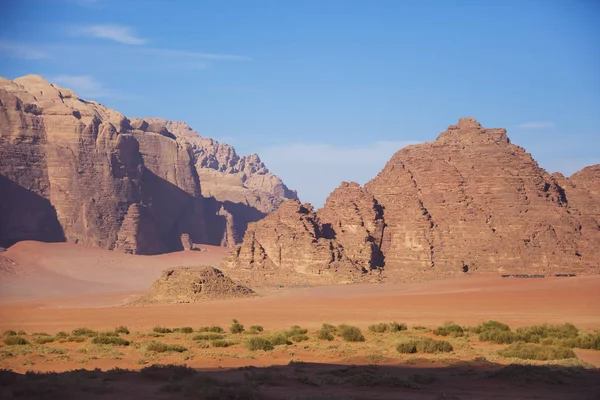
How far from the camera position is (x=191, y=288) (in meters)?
65.1

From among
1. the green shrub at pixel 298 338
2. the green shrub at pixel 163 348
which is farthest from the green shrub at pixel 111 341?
the green shrub at pixel 298 338

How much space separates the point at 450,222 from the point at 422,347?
182 ft

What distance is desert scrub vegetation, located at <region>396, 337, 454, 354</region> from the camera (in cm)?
2883

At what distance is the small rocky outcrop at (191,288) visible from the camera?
6450 cm

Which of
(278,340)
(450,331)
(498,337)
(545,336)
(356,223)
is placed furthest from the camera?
(356,223)

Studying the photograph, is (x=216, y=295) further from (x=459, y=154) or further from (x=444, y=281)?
(x=459, y=154)

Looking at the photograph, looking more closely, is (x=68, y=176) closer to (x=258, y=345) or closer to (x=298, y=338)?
(x=298, y=338)

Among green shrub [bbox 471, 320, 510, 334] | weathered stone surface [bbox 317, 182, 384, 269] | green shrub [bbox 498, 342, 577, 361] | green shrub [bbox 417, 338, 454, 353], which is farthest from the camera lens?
weathered stone surface [bbox 317, 182, 384, 269]

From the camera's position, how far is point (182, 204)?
13850 cm

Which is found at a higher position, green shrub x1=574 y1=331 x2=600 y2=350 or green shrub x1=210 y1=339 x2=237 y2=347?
green shrub x1=574 y1=331 x2=600 y2=350

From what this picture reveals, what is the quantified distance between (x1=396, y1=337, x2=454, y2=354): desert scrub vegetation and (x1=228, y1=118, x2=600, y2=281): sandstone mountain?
47.3 meters

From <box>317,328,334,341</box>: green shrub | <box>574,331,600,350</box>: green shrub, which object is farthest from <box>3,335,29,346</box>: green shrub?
<box>574,331,600,350</box>: green shrub

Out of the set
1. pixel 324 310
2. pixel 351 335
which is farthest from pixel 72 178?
pixel 351 335

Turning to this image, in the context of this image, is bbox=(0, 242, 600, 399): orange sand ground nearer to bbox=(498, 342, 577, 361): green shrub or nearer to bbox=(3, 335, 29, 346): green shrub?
bbox=(498, 342, 577, 361): green shrub
